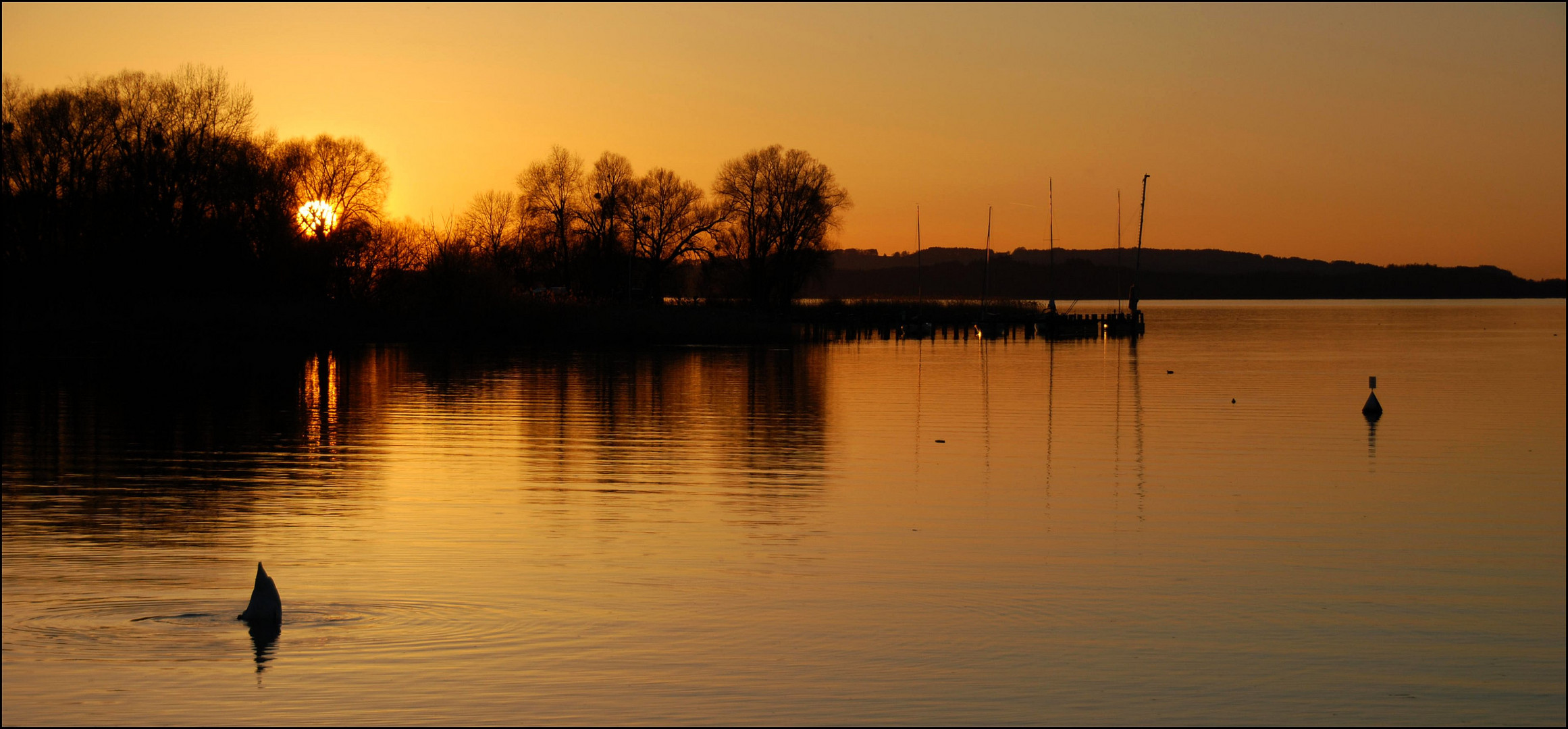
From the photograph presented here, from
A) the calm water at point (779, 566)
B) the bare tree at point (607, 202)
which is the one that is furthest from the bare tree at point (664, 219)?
the calm water at point (779, 566)

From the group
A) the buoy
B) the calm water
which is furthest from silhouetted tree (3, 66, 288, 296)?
the buoy

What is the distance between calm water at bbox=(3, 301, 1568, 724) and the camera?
8.77 m

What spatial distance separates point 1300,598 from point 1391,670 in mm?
2232

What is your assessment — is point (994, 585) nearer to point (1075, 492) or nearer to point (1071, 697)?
point (1071, 697)

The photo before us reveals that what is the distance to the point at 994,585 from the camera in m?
11.9

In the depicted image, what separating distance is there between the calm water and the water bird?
0.14 m

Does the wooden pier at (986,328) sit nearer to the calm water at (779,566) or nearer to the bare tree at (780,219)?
the bare tree at (780,219)

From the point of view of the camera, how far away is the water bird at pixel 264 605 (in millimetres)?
10094

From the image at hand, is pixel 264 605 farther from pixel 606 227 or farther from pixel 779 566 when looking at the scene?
pixel 606 227

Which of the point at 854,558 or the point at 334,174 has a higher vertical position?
the point at 334,174

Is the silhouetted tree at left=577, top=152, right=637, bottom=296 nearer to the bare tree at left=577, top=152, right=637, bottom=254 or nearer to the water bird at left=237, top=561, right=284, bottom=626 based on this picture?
the bare tree at left=577, top=152, right=637, bottom=254

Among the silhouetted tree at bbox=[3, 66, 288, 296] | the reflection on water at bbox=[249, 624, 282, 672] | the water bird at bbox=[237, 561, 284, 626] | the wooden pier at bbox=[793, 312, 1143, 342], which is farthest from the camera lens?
the wooden pier at bbox=[793, 312, 1143, 342]

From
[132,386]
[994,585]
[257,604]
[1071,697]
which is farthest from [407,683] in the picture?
[132,386]

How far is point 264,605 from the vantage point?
10.1m
